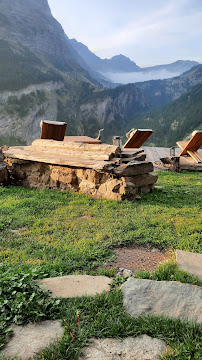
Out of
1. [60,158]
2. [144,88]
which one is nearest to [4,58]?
[144,88]

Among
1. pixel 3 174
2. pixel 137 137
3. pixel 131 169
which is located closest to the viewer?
pixel 131 169

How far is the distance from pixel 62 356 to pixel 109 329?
42 cm

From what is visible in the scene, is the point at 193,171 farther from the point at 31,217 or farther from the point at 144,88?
the point at 144,88

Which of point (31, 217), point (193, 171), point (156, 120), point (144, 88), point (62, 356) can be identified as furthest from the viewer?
point (144, 88)

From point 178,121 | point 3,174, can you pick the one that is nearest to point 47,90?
point 178,121

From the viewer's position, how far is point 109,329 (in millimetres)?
2002

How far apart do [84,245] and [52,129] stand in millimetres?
6458

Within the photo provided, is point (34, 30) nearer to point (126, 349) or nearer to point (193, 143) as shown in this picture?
point (193, 143)

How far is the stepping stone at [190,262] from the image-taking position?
281 cm

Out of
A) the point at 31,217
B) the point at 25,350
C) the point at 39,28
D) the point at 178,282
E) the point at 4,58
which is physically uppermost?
the point at 39,28

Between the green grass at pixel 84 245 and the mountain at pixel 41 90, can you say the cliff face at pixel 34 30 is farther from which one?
the green grass at pixel 84 245

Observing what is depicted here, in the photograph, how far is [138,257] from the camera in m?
3.44

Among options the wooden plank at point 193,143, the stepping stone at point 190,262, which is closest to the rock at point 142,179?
the stepping stone at point 190,262

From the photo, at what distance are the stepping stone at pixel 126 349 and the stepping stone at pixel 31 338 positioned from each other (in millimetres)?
274
